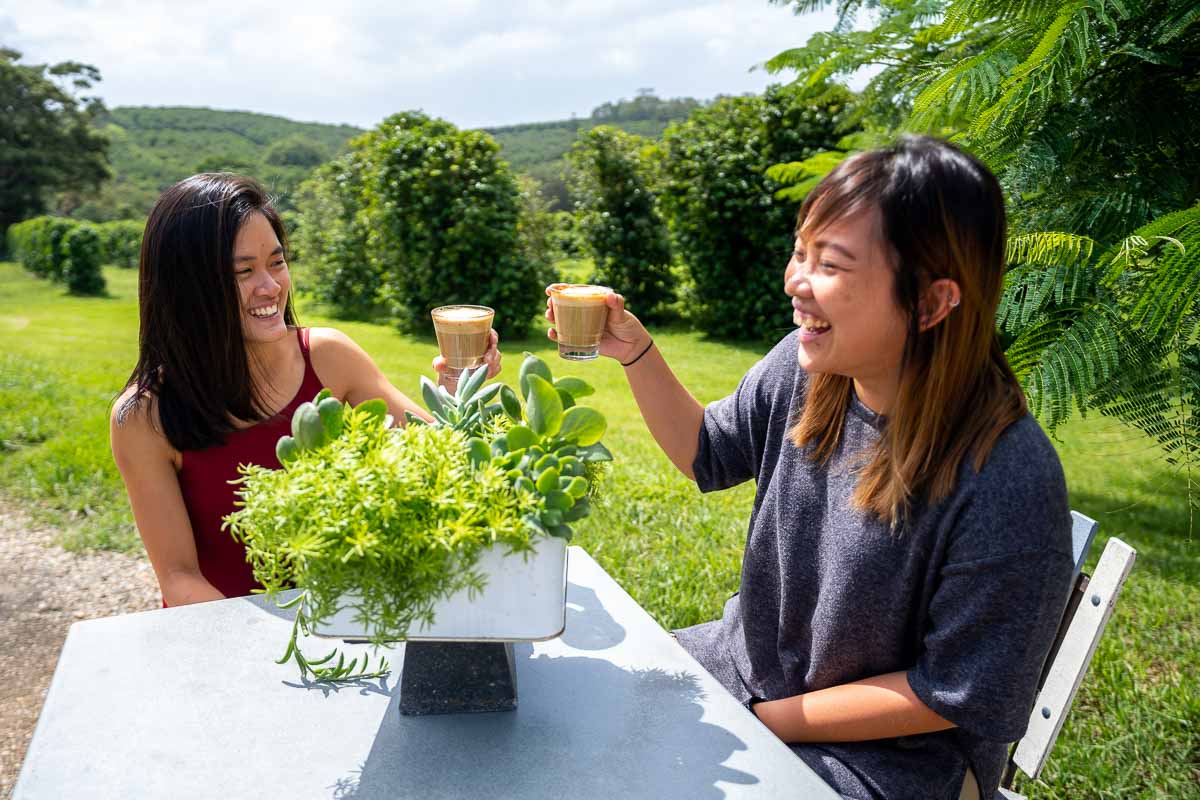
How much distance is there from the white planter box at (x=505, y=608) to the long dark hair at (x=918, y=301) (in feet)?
2.52

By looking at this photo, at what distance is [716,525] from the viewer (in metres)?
4.98

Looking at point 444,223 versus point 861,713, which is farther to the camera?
point 444,223

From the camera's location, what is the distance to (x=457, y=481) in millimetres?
1207

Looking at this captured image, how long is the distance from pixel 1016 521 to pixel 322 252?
15.7 m

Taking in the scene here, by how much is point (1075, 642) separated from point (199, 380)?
234 centimetres

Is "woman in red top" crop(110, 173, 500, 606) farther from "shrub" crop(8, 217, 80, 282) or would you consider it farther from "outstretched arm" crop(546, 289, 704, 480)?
"shrub" crop(8, 217, 80, 282)

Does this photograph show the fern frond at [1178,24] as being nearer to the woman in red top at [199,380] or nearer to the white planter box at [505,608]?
the woman in red top at [199,380]

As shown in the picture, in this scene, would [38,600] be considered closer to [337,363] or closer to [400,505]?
[337,363]

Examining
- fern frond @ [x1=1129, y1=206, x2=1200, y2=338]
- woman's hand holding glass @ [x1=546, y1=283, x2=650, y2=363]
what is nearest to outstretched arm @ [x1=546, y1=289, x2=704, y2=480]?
woman's hand holding glass @ [x1=546, y1=283, x2=650, y2=363]

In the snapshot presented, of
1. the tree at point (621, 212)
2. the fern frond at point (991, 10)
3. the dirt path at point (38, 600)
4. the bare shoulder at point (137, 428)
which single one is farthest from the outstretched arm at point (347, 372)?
the tree at point (621, 212)

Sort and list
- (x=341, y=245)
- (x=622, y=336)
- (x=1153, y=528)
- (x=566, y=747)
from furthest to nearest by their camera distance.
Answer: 1. (x=341, y=245)
2. (x=1153, y=528)
3. (x=622, y=336)
4. (x=566, y=747)

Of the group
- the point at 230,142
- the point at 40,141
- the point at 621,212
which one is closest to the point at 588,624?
the point at 621,212

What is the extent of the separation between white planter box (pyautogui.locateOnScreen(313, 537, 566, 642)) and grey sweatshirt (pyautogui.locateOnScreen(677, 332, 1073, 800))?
29.7 inches

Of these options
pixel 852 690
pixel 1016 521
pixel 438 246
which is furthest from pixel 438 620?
pixel 438 246
